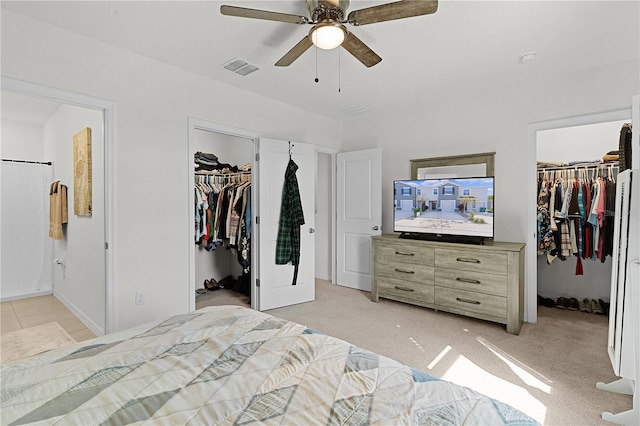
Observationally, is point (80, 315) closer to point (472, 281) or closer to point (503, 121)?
point (472, 281)

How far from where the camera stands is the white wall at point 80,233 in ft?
10.0

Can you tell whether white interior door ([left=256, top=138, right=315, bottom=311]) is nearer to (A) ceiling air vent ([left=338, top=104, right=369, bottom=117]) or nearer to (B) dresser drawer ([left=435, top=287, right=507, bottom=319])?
(A) ceiling air vent ([left=338, top=104, right=369, bottom=117])

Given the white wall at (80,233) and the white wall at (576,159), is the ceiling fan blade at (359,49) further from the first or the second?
the white wall at (576,159)

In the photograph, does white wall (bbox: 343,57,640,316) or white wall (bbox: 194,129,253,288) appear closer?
white wall (bbox: 343,57,640,316)

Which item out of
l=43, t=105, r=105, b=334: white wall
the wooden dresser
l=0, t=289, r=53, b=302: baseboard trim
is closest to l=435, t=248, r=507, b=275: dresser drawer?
the wooden dresser

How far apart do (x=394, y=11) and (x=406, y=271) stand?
2692mm

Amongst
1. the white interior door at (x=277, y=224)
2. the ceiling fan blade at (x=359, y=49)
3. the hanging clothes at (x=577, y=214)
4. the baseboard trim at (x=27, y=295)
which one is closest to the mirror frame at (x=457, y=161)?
the hanging clothes at (x=577, y=214)

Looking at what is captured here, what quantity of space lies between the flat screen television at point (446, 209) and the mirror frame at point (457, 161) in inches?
14.0

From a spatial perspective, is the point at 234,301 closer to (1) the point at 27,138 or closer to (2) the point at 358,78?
(2) the point at 358,78

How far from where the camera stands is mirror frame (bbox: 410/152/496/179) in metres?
3.61

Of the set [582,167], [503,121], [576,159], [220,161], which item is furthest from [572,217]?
[220,161]

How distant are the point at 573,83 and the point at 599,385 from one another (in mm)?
2641

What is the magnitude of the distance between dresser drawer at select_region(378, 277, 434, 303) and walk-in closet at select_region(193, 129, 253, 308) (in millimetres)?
1652

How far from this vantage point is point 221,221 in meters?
4.32
